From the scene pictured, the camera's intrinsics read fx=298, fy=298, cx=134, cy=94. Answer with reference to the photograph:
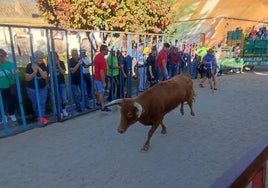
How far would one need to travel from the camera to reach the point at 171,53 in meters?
11.6

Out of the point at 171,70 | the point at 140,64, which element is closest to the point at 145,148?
the point at 140,64

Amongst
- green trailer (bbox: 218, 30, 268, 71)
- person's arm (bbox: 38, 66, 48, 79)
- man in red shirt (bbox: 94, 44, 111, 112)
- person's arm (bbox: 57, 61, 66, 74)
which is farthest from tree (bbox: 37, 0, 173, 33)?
person's arm (bbox: 38, 66, 48, 79)

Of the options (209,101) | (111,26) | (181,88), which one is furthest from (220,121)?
(111,26)

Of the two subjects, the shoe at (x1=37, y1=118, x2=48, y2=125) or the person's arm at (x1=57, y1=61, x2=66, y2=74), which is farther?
the person's arm at (x1=57, y1=61, x2=66, y2=74)

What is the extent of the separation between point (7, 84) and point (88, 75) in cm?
226

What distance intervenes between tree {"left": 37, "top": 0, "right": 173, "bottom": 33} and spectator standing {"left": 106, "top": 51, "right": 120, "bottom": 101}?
191 inches

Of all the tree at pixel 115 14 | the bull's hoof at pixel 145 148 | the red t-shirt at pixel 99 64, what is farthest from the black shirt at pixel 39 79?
the tree at pixel 115 14

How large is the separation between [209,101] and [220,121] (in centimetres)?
223

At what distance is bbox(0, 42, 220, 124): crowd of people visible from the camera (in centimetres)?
639

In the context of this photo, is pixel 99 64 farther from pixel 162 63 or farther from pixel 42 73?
pixel 162 63

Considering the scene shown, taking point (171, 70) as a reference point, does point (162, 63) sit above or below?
above

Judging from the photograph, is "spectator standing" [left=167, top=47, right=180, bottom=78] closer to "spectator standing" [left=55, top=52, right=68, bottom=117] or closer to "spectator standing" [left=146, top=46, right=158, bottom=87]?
"spectator standing" [left=146, top=46, right=158, bottom=87]

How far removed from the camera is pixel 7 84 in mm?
6180

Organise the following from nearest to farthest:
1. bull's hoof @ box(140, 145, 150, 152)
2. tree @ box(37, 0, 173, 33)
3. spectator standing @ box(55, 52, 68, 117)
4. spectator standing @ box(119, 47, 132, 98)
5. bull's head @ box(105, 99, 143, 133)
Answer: bull's head @ box(105, 99, 143, 133)
bull's hoof @ box(140, 145, 150, 152)
spectator standing @ box(55, 52, 68, 117)
spectator standing @ box(119, 47, 132, 98)
tree @ box(37, 0, 173, 33)
